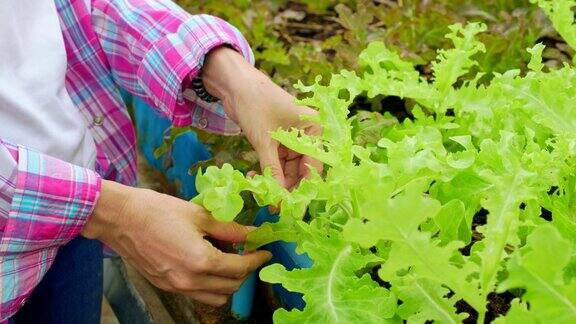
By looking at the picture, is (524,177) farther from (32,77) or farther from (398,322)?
(32,77)

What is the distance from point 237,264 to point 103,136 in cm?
57

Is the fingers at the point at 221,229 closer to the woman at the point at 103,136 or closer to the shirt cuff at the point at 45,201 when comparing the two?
the woman at the point at 103,136

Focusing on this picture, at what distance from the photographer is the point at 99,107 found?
1607 millimetres

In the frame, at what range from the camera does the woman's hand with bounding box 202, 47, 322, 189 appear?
133cm

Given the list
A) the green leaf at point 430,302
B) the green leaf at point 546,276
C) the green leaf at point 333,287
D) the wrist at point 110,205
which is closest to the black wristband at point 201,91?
the wrist at point 110,205

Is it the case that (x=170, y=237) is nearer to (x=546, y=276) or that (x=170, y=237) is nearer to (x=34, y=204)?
(x=34, y=204)

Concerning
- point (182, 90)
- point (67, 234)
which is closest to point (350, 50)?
point (182, 90)

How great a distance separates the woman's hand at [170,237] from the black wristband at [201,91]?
0.34 m

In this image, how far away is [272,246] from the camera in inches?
55.1

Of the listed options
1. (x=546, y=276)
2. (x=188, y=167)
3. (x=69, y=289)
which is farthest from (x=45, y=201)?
(x=188, y=167)

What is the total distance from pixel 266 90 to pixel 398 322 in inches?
19.4

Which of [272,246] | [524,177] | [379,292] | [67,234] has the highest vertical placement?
[524,177]

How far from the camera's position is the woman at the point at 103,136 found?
45.7 inches

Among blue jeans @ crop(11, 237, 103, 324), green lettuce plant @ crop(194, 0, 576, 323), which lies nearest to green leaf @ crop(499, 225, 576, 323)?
green lettuce plant @ crop(194, 0, 576, 323)
